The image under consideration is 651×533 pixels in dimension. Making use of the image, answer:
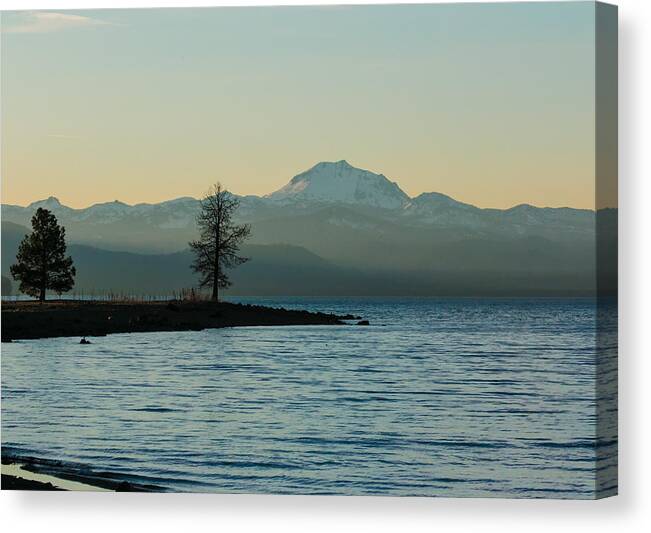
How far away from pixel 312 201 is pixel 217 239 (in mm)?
1474

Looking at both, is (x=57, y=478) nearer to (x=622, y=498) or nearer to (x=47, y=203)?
(x=47, y=203)

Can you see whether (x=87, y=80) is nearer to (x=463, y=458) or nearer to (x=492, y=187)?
(x=492, y=187)

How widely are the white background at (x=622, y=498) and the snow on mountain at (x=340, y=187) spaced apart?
9.52 ft

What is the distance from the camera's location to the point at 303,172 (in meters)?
13.0

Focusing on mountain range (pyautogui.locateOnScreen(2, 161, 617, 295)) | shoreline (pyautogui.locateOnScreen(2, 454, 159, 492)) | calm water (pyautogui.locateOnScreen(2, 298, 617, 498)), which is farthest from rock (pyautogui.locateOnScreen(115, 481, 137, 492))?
mountain range (pyautogui.locateOnScreen(2, 161, 617, 295))

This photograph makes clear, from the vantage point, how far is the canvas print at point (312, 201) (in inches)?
452

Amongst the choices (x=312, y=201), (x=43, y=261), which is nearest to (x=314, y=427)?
(x=312, y=201)

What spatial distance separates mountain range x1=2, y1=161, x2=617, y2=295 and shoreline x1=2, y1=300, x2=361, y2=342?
2.52 m

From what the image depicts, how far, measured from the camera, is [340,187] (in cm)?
1322

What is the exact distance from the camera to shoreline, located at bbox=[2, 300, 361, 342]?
17.5 metres

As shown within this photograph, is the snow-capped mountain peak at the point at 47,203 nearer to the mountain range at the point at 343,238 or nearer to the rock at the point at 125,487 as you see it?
the mountain range at the point at 343,238

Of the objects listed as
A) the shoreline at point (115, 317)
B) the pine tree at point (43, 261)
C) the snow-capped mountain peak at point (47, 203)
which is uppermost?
the snow-capped mountain peak at point (47, 203)

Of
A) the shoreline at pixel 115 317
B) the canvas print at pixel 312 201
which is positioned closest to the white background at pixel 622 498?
the canvas print at pixel 312 201

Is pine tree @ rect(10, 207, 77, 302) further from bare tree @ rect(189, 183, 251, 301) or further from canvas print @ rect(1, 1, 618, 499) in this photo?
bare tree @ rect(189, 183, 251, 301)
